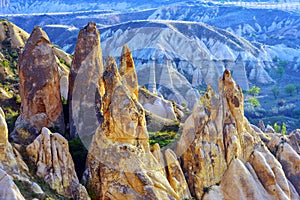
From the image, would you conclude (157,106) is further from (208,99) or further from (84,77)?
(208,99)

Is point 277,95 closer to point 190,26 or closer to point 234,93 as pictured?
point 190,26

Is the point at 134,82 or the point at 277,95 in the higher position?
the point at 134,82

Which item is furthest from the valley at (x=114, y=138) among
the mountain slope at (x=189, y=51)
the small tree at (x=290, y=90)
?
the small tree at (x=290, y=90)

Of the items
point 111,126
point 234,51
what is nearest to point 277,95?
point 234,51

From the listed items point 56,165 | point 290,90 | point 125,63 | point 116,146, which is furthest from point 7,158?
point 290,90

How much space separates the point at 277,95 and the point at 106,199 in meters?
74.2

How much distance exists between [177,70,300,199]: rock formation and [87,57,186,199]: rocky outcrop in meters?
2.92

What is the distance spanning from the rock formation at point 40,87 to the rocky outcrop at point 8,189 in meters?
8.84

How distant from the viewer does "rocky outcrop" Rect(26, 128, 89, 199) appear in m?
19.9

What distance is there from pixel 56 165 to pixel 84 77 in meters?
8.08

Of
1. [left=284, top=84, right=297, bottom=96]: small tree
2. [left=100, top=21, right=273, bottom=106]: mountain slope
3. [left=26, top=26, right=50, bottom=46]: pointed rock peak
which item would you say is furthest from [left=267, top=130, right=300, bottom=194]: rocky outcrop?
[left=284, top=84, right=297, bottom=96]: small tree

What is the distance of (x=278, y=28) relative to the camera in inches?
5950

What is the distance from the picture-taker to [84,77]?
27.5 meters

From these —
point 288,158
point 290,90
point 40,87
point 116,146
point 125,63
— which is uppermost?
point 125,63
